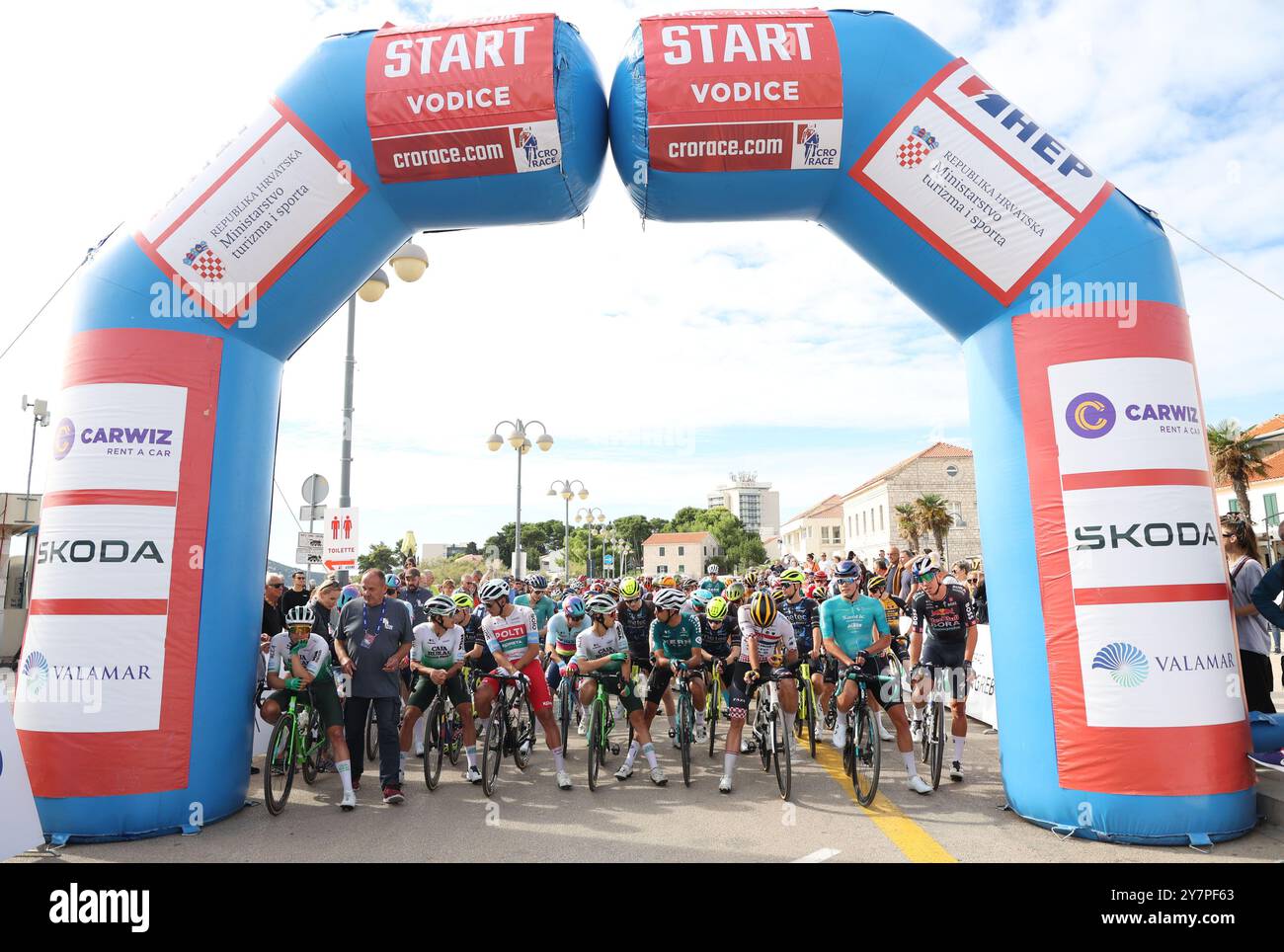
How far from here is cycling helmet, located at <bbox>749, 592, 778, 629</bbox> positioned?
658cm

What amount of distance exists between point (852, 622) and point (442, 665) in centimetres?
384

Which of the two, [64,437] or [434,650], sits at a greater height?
[64,437]

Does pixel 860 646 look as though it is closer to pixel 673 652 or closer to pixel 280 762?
pixel 673 652

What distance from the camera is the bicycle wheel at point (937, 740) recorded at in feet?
20.9

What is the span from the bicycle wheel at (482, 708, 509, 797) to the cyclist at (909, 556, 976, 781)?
4.01 meters

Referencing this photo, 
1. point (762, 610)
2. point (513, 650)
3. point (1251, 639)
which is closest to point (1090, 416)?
point (1251, 639)

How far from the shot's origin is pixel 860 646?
21.7 feet

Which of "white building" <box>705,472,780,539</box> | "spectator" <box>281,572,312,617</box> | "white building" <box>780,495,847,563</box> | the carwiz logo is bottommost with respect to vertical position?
"spectator" <box>281,572,312,617</box>

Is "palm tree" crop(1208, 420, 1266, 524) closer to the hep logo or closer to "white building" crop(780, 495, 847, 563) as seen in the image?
the hep logo

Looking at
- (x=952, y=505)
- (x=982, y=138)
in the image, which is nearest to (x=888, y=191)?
(x=982, y=138)

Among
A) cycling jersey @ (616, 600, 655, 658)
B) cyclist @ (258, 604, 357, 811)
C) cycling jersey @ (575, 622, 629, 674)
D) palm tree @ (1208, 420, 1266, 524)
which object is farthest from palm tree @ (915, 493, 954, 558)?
cyclist @ (258, 604, 357, 811)

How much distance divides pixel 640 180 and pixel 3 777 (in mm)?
6232
